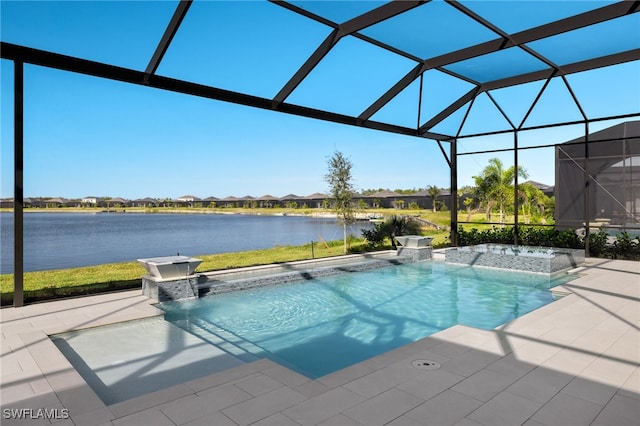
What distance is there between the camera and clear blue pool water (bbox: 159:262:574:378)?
5098mm

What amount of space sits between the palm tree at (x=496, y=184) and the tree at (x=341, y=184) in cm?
1440

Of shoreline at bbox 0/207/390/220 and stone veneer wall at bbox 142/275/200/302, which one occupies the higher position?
shoreline at bbox 0/207/390/220

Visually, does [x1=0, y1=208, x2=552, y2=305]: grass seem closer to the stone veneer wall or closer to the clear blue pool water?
the stone veneer wall

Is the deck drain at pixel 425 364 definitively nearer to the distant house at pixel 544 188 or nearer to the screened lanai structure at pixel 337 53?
A: the screened lanai structure at pixel 337 53

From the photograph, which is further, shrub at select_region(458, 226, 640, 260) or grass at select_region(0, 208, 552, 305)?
shrub at select_region(458, 226, 640, 260)

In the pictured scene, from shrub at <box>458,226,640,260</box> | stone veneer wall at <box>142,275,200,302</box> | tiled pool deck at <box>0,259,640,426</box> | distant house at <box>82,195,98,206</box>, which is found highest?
distant house at <box>82,195,98,206</box>

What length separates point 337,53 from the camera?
7852 mm

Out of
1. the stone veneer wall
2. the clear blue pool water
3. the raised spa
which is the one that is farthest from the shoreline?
the stone veneer wall

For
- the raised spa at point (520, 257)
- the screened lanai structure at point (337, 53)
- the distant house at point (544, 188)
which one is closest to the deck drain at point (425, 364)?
the screened lanai structure at point (337, 53)

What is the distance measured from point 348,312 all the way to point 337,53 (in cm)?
506

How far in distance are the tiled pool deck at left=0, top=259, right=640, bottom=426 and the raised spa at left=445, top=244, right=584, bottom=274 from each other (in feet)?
16.0

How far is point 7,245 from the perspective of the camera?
27641mm

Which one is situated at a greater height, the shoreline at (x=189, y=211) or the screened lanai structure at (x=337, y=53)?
the screened lanai structure at (x=337, y=53)

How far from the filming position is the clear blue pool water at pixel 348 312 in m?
5.10
